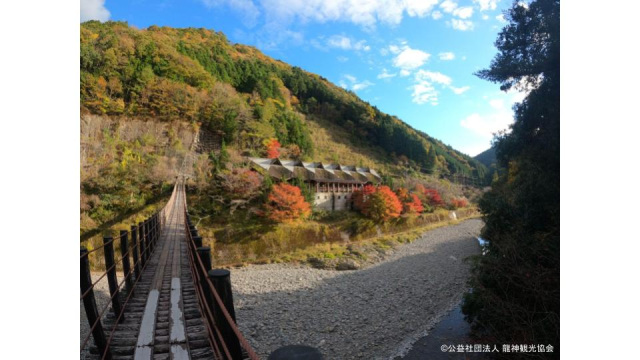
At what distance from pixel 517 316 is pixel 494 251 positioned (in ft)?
5.86

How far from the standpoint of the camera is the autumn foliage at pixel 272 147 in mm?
26323

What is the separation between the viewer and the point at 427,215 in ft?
83.8

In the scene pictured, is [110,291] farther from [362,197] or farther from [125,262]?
[362,197]

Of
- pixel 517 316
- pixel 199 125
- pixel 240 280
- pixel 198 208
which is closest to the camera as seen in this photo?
pixel 517 316

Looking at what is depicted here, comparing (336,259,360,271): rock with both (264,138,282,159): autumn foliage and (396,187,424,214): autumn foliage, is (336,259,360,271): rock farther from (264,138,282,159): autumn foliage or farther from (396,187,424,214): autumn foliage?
(264,138,282,159): autumn foliage

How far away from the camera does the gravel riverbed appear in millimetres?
7543

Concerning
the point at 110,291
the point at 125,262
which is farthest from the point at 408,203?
the point at 110,291

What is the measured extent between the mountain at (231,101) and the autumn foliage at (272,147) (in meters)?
0.49

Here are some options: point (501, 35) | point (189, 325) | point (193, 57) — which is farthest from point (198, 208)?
point (193, 57)

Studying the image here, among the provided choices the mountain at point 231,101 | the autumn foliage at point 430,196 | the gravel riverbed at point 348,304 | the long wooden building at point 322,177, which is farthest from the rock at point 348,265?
the autumn foliage at point 430,196

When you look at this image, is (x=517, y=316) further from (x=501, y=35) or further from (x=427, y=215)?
(x=427, y=215)

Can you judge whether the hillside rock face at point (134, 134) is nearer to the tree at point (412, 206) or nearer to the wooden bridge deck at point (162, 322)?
the wooden bridge deck at point (162, 322)

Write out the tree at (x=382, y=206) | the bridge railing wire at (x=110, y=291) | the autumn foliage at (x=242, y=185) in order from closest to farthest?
the bridge railing wire at (x=110, y=291) < the autumn foliage at (x=242, y=185) < the tree at (x=382, y=206)

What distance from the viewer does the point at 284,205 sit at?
16.5 meters
